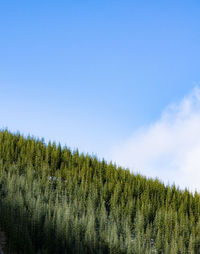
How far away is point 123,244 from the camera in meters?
7.42

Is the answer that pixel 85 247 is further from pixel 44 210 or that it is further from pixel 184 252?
pixel 184 252

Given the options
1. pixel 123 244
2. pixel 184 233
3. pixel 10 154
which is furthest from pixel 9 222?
pixel 10 154

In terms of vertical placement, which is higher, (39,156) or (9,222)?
(39,156)

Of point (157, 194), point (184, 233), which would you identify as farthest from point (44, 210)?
point (157, 194)

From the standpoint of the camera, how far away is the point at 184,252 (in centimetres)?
792

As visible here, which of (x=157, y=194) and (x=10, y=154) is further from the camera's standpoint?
(x=10, y=154)

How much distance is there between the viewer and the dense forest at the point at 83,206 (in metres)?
7.04

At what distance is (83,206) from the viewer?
30.6 ft

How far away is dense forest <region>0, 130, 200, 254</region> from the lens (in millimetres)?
7035

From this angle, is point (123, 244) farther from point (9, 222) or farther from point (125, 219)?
point (9, 222)

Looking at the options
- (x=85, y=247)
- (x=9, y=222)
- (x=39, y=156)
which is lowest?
(x=85, y=247)

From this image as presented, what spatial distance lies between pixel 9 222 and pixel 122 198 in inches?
161

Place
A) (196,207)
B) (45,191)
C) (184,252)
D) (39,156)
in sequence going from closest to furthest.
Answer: (184,252)
(45,191)
(196,207)
(39,156)

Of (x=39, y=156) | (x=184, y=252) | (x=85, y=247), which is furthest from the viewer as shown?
(x=39, y=156)
